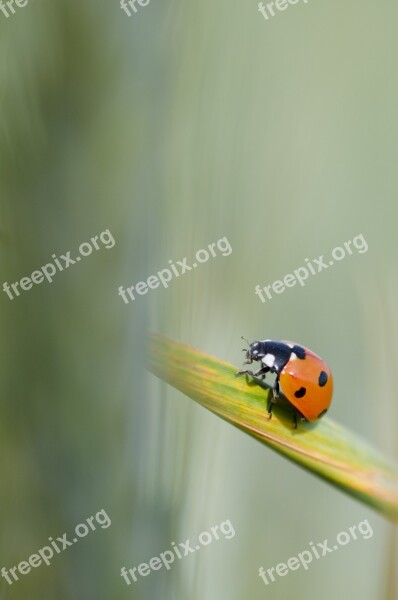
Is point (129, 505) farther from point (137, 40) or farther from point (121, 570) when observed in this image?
point (137, 40)

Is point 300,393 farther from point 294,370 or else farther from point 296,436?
point 296,436

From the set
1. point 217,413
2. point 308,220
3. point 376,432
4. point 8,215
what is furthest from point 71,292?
point 308,220
